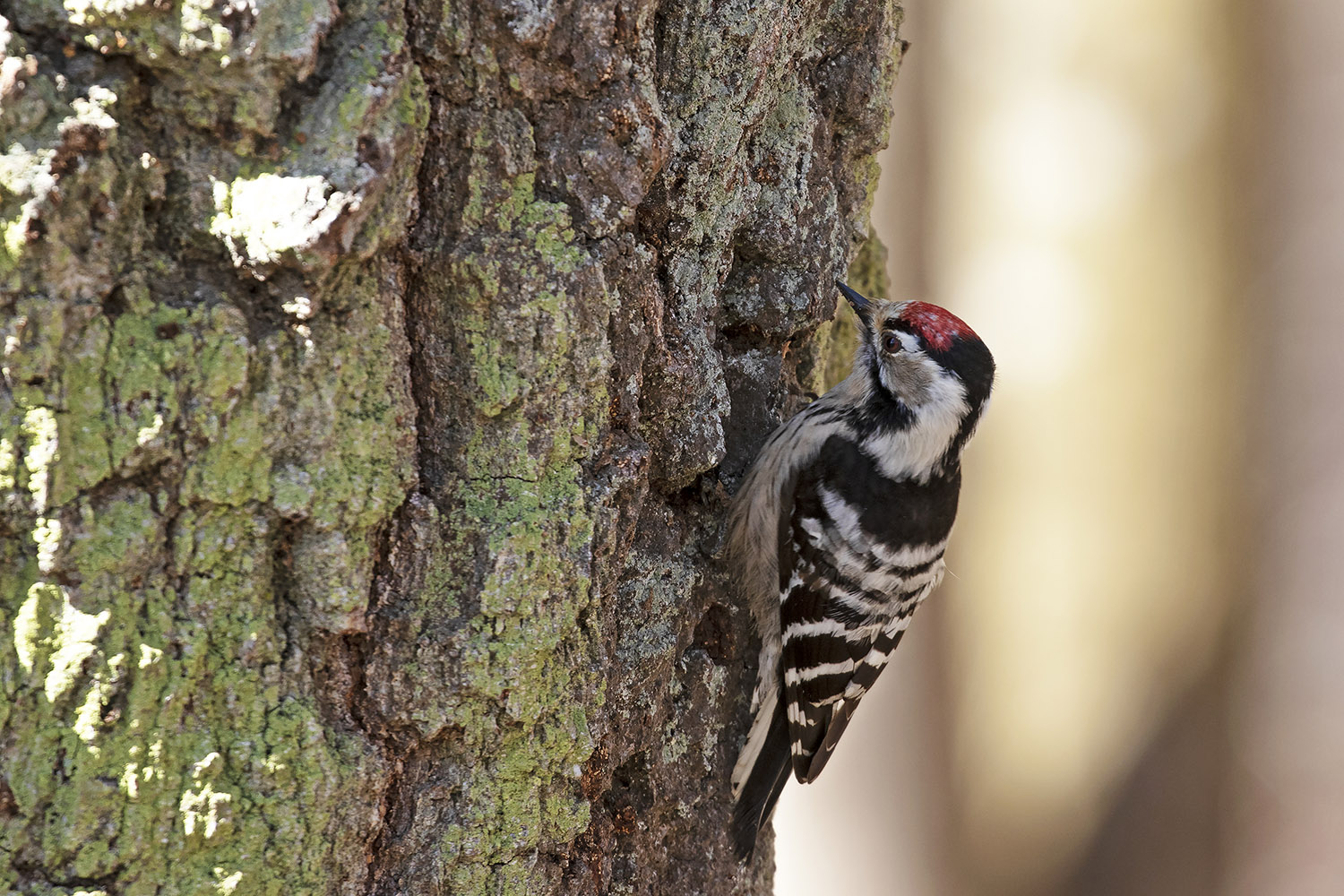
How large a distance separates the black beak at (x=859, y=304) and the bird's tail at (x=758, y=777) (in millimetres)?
973

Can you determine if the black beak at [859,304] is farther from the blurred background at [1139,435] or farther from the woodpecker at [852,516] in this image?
the blurred background at [1139,435]

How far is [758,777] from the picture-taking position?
2277 mm

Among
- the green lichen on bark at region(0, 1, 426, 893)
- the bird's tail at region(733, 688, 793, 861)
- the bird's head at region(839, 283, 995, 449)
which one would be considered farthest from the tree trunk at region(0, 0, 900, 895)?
the bird's head at region(839, 283, 995, 449)

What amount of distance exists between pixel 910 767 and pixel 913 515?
93.3 inches

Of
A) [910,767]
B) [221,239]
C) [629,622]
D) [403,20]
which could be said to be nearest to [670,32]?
[403,20]

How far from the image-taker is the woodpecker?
2508mm

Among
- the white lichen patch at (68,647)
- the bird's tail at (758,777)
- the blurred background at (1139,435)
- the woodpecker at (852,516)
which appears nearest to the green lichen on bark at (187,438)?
the white lichen patch at (68,647)

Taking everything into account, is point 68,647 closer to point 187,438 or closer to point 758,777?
point 187,438

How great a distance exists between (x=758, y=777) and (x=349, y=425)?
1276mm

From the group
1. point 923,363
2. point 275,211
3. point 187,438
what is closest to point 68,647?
point 187,438

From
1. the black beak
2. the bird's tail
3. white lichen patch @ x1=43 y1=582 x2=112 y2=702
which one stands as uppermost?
the black beak

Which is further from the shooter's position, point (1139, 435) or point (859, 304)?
point (1139, 435)

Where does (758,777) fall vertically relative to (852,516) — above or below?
below

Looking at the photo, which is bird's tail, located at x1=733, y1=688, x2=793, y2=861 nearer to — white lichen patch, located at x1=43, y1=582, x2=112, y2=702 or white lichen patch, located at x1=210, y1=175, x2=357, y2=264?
white lichen patch, located at x1=43, y1=582, x2=112, y2=702
